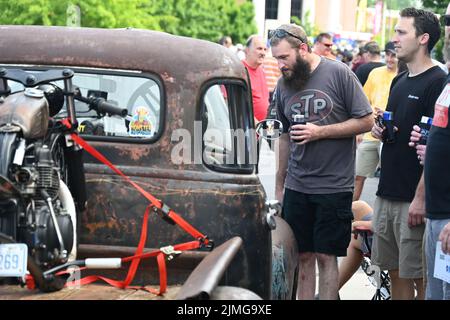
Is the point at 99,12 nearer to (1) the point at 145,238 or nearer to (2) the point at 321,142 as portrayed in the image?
(2) the point at 321,142

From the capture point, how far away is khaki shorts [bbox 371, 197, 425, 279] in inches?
242

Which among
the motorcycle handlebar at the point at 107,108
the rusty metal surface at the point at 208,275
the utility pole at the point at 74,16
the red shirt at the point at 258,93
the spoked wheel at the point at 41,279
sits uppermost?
the motorcycle handlebar at the point at 107,108

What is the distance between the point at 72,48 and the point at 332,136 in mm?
1889

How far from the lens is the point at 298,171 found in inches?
258

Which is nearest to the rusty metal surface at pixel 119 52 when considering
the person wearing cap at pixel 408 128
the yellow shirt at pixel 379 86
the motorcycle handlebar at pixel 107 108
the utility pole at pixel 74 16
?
the motorcycle handlebar at pixel 107 108

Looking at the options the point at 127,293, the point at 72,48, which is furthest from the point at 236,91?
the point at 127,293

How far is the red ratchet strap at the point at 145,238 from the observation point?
4836mm

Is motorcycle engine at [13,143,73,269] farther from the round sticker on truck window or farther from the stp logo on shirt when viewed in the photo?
the stp logo on shirt

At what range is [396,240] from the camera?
6383 mm

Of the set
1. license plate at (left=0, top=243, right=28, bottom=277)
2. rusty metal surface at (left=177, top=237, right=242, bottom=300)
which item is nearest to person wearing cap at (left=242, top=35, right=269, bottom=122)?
rusty metal surface at (left=177, top=237, right=242, bottom=300)

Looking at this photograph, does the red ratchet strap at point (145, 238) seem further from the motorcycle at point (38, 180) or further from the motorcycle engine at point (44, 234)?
the motorcycle engine at point (44, 234)

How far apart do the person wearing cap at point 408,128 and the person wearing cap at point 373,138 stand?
355 centimetres

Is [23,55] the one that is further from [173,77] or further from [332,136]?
[332,136]

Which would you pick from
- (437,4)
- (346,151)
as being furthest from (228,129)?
(437,4)
